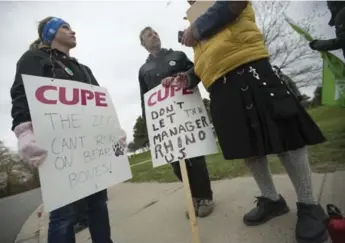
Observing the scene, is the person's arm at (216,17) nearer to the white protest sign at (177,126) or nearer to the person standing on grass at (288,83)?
the person standing on grass at (288,83)

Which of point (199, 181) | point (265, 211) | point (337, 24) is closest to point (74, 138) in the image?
point (199, 181)

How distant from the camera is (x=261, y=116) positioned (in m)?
1.55

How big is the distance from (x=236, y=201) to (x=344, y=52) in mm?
1644

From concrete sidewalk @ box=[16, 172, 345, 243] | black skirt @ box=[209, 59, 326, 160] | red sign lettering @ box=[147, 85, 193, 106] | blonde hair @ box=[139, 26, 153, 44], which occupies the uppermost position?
blonde hair @ box=[139, 26, 153, 44]

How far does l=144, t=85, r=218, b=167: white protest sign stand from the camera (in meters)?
1.90

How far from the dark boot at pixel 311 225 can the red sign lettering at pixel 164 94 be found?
1138 mm

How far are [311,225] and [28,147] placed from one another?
1585 millimetres

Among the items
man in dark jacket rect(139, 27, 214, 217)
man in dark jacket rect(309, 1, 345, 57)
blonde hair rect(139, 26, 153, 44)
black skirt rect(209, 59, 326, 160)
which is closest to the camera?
black skirt rect(209, 59, 326, 160)

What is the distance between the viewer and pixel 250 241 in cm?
165

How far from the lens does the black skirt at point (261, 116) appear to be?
151cm

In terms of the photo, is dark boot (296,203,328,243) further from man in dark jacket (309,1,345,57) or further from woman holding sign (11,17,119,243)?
man in dark jacket (309,1,345,57)

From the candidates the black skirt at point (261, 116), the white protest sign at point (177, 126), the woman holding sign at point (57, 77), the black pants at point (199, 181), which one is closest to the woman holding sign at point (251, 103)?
the black skirt at point (261, 116)

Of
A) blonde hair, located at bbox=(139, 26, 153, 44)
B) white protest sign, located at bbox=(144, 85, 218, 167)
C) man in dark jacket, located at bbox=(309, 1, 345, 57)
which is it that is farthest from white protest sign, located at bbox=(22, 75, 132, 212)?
man in dark jacket, located at bbox=(309, 1, 345, 57)

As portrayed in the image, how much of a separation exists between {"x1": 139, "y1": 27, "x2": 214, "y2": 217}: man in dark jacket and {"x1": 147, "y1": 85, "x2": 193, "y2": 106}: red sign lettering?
31 cm
